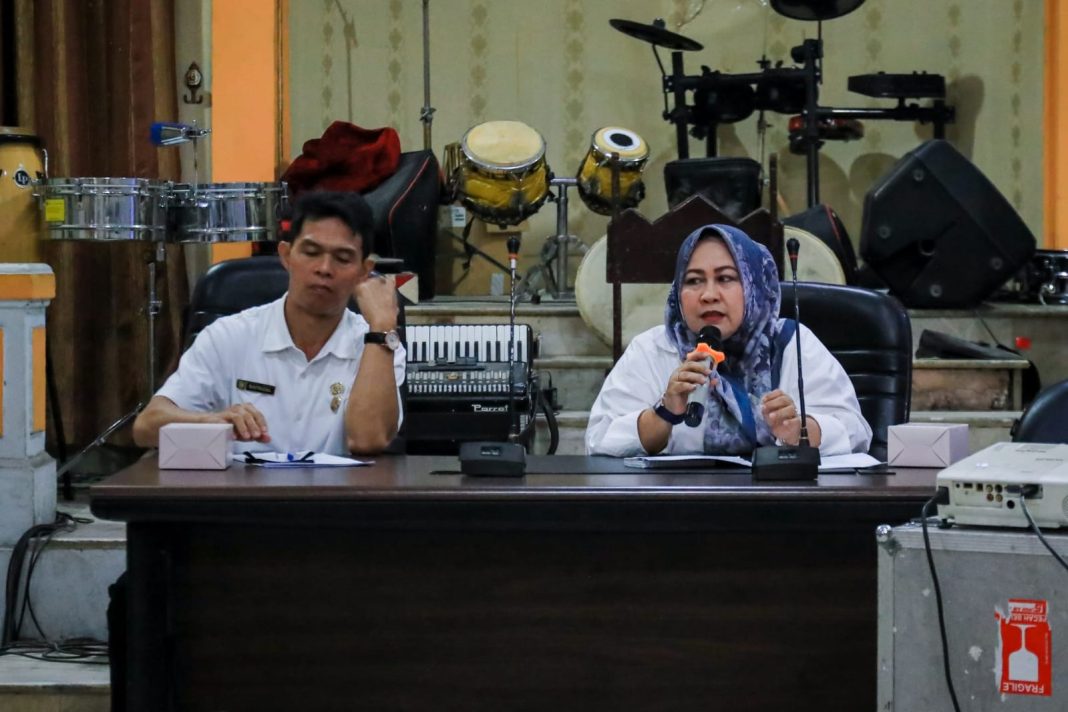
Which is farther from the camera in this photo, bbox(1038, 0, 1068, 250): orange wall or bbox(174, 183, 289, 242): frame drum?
bbox(1038, 0, 1068, 250): orange wall

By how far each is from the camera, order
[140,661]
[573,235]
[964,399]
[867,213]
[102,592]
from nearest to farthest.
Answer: [140,661] < [102,592] < [964,399] < [867,213] < [573,235]

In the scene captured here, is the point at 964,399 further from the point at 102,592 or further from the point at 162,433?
the point at 162,433

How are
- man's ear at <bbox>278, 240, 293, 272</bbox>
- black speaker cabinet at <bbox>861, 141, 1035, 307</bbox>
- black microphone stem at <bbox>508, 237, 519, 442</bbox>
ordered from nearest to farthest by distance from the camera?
man's ear at <bbox>278, 240, 293, 272</bbox> < black microphone stem at <bbox>508, 237, 519, 442</bbox> < black speaker cabinet at <bbox>861, 141, 1035, 307</bbox>

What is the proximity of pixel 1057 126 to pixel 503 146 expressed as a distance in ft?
8.71

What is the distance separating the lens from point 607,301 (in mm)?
5113

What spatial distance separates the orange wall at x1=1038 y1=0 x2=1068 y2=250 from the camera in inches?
269

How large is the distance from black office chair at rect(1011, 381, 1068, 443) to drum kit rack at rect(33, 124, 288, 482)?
10.6ft

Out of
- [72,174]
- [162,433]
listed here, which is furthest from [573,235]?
[162,433]

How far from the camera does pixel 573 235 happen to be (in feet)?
23.3

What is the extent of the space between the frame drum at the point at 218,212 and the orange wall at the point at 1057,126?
3659 millimetres

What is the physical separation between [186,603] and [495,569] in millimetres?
502

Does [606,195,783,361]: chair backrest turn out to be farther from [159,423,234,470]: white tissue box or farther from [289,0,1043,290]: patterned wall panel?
[289,0,1043,290]: patterned wall panel

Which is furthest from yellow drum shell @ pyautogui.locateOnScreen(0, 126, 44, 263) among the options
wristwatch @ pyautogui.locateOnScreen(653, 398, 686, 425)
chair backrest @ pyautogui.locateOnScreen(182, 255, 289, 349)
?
wristwatch @ pyautogui.locateOnScreen(653, 398, 686, 425)

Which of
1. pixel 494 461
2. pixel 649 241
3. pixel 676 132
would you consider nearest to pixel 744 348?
pixel 494 461
